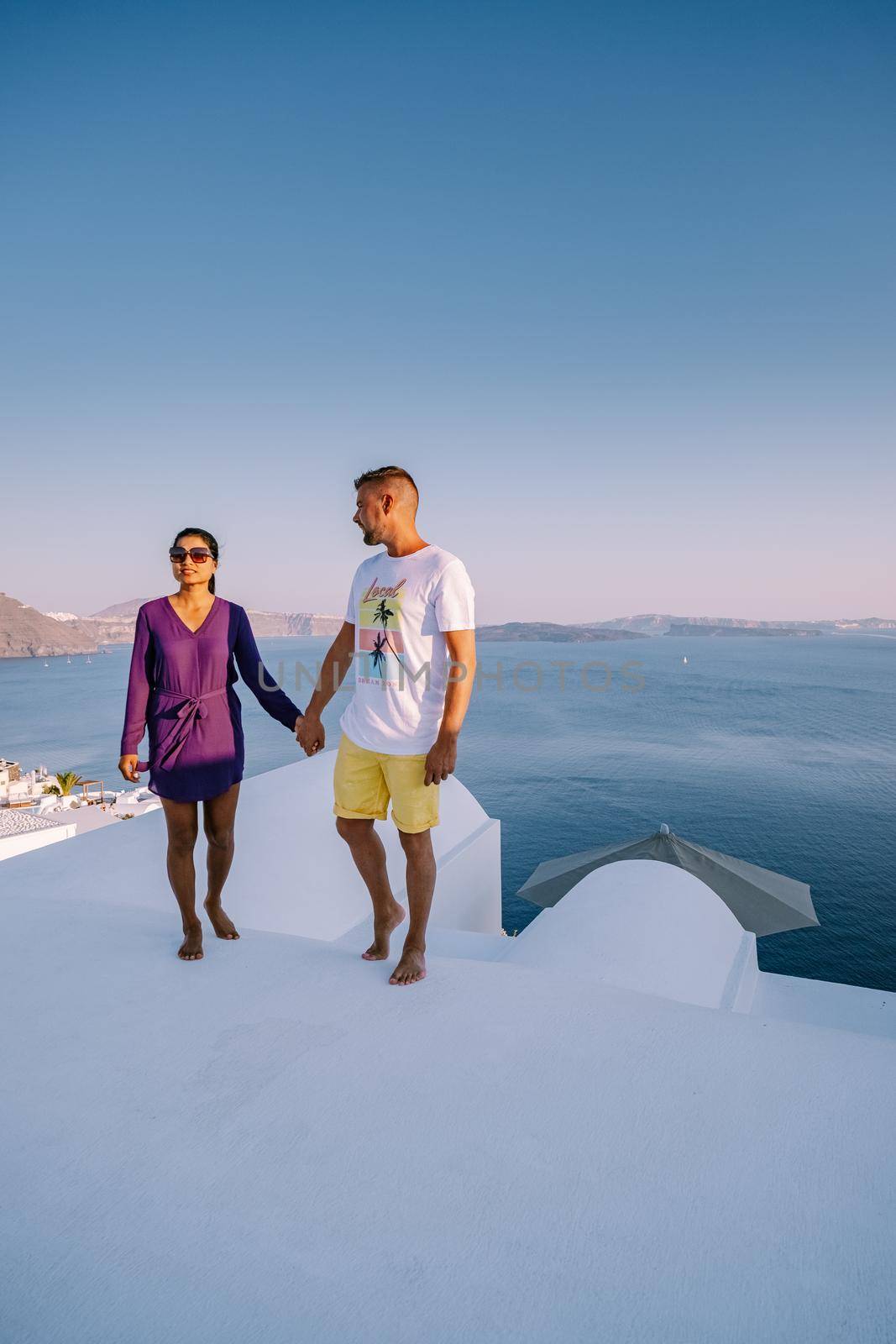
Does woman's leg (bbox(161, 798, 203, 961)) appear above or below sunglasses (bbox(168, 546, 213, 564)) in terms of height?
below

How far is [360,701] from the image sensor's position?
2.38m

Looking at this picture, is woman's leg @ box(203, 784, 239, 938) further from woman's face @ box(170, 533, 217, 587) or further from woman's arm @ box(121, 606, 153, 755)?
woman's face @ box(170, 533, 217, 587)

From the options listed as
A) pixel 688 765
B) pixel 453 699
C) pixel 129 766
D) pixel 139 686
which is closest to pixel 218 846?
pixel 129 766

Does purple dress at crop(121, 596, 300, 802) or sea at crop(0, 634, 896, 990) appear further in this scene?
sea at crop(0, 634, 896, 990)

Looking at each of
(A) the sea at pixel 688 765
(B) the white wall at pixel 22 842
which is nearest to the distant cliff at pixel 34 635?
(A) the sea at pixel 688 765

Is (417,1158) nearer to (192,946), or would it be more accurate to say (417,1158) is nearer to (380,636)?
(192,946)

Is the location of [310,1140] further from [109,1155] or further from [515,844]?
[515,844]

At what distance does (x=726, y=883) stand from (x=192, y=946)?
9.46 meters

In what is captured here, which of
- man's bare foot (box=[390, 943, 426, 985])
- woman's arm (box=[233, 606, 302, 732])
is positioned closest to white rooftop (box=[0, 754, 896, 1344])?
man's bare foot (box=[390, 943, 426, 985])

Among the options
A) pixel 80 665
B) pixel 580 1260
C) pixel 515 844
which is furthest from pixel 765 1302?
pixel 80 665

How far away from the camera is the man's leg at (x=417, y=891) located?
238cm

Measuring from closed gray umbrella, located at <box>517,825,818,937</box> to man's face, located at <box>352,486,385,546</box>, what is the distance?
8.66m

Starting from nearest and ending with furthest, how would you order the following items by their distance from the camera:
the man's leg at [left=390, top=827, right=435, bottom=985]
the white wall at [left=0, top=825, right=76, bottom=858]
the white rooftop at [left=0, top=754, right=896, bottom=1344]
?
the white rooftop at [left=0, top=754, right=896, bottom=1344] < the man's leg at [left=390, top=827, right=435, bottom=985] < the white wall at [left=0, top=825, right=76, bottom=858]

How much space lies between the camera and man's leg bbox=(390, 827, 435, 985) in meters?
2.38
